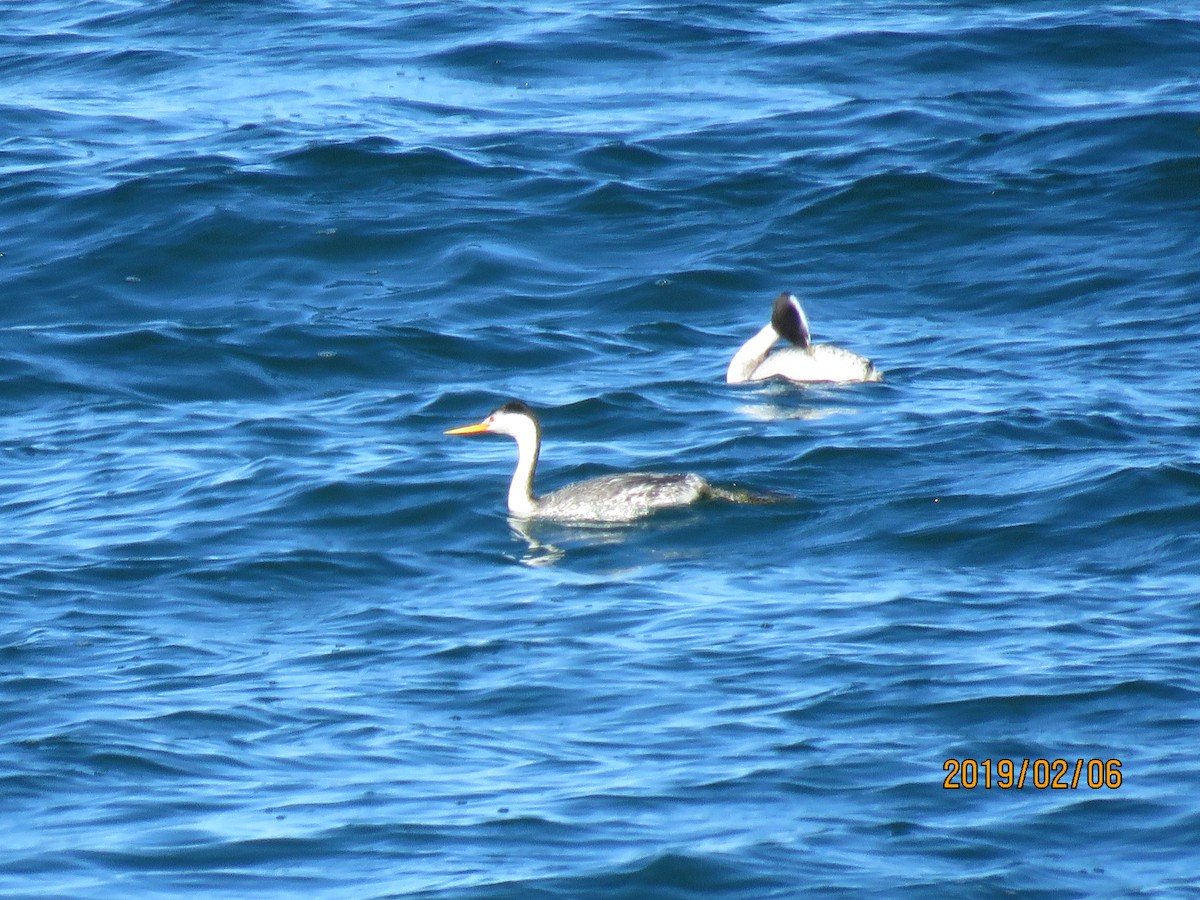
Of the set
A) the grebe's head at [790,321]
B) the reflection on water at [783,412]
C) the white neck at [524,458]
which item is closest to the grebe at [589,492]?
the white neck at [524,458]

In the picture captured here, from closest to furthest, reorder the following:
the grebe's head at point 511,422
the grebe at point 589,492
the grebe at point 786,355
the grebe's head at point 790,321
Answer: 1. the grebe at point 589,492
2. the grebe's head at point 511,422
3. the grebe at point 786,355
4. the grebe's head at point 790,321

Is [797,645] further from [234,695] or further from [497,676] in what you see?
[234,695]

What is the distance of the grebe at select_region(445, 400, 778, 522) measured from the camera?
41.3 ft

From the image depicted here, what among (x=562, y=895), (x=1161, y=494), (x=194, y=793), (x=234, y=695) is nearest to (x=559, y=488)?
(x=1161, y=494)

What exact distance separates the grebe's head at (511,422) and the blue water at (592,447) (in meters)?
0.45

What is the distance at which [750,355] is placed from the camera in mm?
16203

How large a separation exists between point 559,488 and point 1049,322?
4.89 metres

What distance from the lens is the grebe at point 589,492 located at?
41.3 ft

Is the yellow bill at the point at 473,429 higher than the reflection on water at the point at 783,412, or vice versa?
the yellow bill at the point at 473,429

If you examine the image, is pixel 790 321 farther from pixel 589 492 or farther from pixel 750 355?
pixel 589 492

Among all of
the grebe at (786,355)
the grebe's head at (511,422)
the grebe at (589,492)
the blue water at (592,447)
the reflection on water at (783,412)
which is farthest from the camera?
the grebe at (786,355)

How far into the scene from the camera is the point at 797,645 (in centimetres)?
984

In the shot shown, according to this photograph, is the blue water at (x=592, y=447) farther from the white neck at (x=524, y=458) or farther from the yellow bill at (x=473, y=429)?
the yellow bill at (x=473, y=429)

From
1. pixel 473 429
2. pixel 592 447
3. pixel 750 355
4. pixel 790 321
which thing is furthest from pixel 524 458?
pixel 790 321
